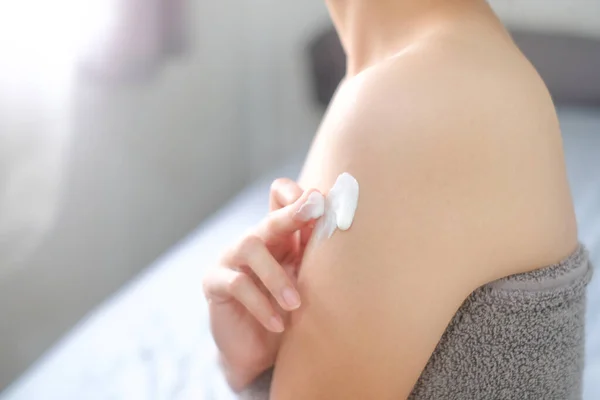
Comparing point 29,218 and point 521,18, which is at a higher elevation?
point 29,218

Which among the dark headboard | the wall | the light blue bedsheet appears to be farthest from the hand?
the dark headboard

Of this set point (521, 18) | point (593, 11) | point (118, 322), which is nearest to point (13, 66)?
point (118, 322)

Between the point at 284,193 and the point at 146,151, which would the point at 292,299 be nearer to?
the point at 284,193

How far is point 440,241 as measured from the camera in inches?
18.7

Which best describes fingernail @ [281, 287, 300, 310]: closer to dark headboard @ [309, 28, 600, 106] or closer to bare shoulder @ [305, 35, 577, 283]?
bare shoulder @ [305, 35, 577, 283]

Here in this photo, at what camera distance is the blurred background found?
95 centimetres

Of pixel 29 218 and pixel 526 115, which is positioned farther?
pixel 29 218

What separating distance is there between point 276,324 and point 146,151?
982 mm

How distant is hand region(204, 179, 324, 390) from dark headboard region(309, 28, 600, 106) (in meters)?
1.15

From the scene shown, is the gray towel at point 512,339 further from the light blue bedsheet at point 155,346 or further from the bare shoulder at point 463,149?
the light blue bedsheet at point 155,346

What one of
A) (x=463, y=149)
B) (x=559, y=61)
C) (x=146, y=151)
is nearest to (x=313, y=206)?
(x=463, y=149)

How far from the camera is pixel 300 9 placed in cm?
193

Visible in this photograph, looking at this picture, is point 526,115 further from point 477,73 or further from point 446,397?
point 446,397

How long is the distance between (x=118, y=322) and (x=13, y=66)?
1.56 feet
